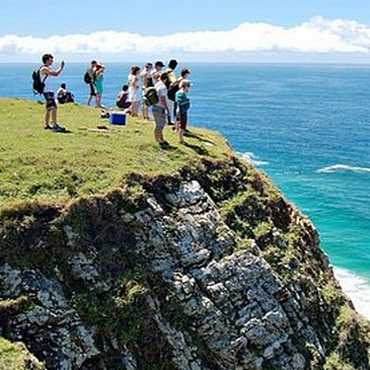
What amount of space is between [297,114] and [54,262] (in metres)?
102

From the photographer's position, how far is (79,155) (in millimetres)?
19469

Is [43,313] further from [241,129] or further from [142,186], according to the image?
[241,129]

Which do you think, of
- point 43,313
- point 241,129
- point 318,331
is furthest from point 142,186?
point 241,129

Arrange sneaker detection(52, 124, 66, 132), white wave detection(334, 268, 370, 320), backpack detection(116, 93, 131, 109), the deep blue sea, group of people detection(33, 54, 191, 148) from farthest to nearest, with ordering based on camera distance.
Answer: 1. the deep blue sea
2. white wave detection(334, 268, 370, 320)
3. backpack detection(116, 93, 131, 109)
4. sneaker detection(52, 124, 66, 132)
5. group of people detection(33, 54, 191, 148)

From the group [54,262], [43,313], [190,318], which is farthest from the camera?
[190,318]

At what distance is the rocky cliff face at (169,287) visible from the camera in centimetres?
1485

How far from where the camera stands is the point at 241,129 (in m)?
93.1

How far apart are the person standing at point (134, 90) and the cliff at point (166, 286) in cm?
804

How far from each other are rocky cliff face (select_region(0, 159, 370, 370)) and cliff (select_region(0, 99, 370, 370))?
1.1 inches

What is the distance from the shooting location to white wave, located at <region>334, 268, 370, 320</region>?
3534cm

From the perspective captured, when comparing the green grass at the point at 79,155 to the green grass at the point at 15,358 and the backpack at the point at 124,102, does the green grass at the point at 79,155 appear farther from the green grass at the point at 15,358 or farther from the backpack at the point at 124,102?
the green grass at the point at 15,358

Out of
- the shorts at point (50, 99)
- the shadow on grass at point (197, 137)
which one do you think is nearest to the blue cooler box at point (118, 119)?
the shadow on grass at point (197, 137)

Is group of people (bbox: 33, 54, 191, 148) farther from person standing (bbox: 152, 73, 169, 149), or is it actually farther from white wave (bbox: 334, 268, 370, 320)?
white wave (bbox: 334, 268, 370, 320)

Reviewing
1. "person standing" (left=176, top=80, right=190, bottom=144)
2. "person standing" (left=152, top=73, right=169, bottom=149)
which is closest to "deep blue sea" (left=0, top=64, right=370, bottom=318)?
"person standing" (left=176, top=80, right=190, bottom=144)
